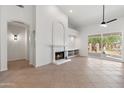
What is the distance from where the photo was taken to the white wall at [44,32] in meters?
5.98

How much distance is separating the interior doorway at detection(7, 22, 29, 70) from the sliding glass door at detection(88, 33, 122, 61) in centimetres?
609

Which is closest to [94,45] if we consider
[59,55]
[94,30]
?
[94,30]

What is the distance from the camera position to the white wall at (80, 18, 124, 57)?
26.8ft

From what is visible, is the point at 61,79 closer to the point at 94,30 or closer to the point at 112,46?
the point at 112,46

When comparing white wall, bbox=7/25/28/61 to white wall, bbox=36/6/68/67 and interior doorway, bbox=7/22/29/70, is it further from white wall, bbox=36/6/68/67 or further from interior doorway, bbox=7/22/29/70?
white wall, bbox=36/6/68/67

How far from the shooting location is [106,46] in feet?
30.6

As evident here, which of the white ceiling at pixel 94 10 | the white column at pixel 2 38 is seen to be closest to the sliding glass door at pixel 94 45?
the white ceiling at pixel 94 10

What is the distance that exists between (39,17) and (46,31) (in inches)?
37.2

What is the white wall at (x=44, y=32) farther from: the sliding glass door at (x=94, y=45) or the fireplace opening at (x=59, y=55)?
the sliding glass door at (x=94, y=45)

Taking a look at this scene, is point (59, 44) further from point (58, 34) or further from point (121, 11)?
point (121, 11)

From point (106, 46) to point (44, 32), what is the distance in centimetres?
572

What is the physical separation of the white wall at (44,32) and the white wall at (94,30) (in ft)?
14.0

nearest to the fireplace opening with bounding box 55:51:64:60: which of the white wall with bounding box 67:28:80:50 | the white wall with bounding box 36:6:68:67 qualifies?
the white wall with bounding box 36:6:68:67

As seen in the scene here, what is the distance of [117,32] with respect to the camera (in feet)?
27.4
